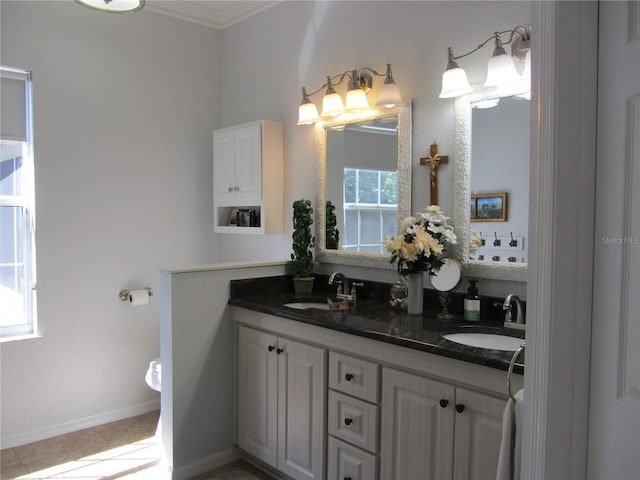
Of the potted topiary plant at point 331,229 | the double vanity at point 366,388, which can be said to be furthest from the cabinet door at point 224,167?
the double vanity at point 366,388

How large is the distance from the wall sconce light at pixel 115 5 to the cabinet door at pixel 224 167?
141 cm

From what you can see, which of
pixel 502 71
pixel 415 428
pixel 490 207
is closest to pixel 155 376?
pixel 415 428

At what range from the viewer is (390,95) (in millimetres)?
2531

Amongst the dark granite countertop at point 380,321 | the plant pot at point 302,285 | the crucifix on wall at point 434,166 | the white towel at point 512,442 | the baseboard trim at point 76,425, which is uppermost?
the crucifix on wall at point 434,166

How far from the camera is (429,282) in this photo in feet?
8.19

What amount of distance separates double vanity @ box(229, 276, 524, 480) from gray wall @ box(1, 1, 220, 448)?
1.10 meters

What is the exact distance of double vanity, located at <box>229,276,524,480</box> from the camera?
170 centimetres

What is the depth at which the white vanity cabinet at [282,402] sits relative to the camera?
7.45 feet

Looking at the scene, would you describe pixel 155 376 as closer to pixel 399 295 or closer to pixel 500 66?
pixel 399 295

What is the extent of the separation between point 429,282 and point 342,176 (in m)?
0.84

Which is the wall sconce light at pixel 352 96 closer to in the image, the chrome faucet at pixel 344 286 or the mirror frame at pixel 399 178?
the mirror frame at pixel 399 178

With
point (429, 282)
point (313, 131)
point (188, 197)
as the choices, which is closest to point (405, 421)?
point (429, 282)

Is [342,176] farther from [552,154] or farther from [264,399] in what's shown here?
[552,154]

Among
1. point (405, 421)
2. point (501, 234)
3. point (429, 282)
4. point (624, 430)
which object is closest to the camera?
point (624, 430)
